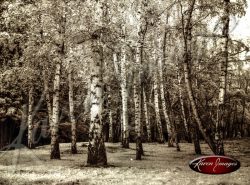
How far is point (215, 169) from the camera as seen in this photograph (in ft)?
34.8

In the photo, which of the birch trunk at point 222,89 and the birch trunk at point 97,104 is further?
the birch trunk at point 97,104

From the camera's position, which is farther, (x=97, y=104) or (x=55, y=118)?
(x=55, y=118)

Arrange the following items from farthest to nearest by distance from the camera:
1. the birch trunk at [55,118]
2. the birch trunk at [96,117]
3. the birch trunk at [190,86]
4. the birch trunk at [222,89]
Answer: the birch trunk at [55,118] < the birch trunk at [96,117] < the birch trunk at [222,89] < the birch trunk at [190,86]

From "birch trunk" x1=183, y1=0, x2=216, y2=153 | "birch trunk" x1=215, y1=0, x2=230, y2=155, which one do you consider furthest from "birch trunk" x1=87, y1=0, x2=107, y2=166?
"birch trunk" x1=215, y1=0, x2=230, y2=155

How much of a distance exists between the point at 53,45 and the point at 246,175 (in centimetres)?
1214

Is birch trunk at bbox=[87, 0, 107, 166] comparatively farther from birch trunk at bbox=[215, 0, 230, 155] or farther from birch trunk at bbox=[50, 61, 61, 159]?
birch trunk at bbox=[215, 0, 230, 155]

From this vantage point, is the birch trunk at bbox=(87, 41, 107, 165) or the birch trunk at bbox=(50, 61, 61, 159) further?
the birch trunk at bbox=(50, 61, 61, 159)

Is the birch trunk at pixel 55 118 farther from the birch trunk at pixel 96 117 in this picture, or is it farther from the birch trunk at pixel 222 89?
the birch trunk at pixel 222 89

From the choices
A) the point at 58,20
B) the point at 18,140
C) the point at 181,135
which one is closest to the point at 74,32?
the point at 58,20

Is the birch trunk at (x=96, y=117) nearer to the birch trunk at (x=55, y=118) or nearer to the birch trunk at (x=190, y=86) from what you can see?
the birch trunk at (x=55, y=118)

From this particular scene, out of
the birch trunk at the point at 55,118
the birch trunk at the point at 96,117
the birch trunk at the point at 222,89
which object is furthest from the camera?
the birch trunk at the point at 55,118

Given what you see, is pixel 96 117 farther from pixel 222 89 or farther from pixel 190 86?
pixel 222 89

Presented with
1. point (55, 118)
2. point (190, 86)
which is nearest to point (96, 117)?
point (55, 118)

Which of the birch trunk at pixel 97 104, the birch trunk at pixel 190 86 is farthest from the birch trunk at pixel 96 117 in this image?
the birch trunk at pixel 190 86
